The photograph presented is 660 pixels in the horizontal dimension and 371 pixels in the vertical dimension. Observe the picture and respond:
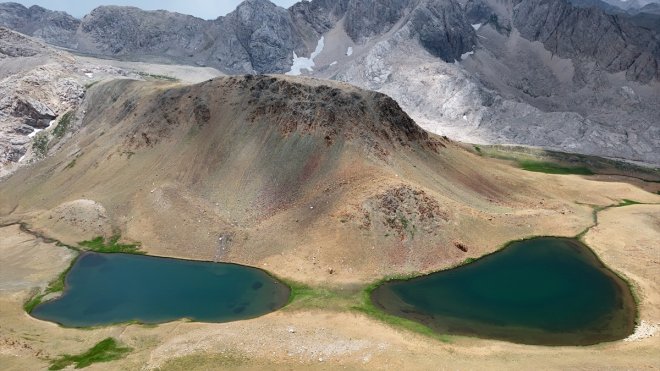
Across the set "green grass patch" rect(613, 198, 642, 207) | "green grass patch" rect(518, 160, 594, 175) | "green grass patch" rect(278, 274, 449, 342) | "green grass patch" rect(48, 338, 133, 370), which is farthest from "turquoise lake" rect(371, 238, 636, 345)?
"green grass patch" rect(518, 160, 594, 175)

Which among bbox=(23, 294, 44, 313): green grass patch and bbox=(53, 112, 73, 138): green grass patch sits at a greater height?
bbox=(53, 112, 73, 138): green grass patch

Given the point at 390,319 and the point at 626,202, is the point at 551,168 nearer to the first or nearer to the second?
the point at 626,202

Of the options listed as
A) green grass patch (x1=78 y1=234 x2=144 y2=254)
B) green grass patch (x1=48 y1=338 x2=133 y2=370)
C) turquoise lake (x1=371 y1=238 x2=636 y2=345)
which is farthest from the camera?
green grass patch (x1=78 y1=234 x2=144 y2=254)

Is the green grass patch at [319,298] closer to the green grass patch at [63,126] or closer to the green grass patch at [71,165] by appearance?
the green grass patch at [71,165]

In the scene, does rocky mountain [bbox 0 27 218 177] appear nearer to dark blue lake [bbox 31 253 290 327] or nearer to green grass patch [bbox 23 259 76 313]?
green grass patch [bbox 23 259 76 313]

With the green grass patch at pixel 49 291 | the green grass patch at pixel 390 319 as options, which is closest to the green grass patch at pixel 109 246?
the green grass patch at pixel 49 291

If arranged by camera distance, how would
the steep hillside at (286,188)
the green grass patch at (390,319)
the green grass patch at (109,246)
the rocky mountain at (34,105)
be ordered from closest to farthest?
the green grass patch at (390,319)
the steep hillside at (286,188)
the green grass patch at (109,246)
the rocky mountain at (34,105)
